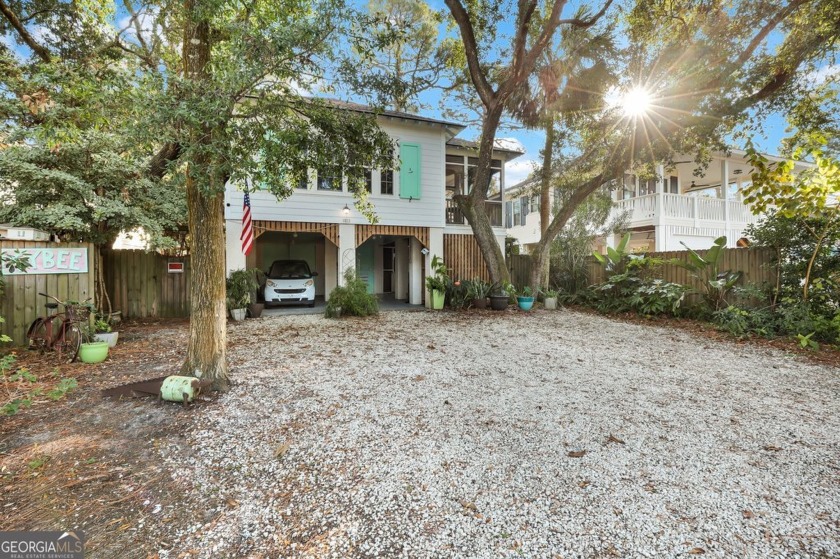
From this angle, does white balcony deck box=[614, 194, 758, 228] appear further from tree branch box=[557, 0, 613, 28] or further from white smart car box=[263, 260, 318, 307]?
white smart car box=[263, 260, 318, 307]

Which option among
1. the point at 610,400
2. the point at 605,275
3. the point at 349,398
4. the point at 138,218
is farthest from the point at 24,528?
the point at 605,275

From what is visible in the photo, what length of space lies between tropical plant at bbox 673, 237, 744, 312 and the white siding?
6.88m

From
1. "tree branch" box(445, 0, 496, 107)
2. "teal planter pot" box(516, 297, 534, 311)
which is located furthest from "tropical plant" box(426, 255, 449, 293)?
"tree branch" box(445, 0, 496, 107)

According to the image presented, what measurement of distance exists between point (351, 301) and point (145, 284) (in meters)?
5.05

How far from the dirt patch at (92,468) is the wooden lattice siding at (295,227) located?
6.17 metres

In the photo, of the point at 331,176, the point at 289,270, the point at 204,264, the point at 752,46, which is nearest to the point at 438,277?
the point at 289,270

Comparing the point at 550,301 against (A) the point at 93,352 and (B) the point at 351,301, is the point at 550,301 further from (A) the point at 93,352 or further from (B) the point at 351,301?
(A) the point at 93,352

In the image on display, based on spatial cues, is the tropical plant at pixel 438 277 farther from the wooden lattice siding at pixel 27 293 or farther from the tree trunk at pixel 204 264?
the wooden lattice siding at pixel 27 293

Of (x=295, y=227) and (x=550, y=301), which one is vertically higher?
(x=295, y=227)

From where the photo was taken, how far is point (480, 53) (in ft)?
32.2

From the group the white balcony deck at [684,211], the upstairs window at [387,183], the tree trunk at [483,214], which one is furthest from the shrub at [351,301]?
the white balcony deck at [684,211]

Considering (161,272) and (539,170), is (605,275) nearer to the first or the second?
(539,170)

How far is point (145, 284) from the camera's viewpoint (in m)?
9.00

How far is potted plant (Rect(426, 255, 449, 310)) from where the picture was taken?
1109 centimetres
